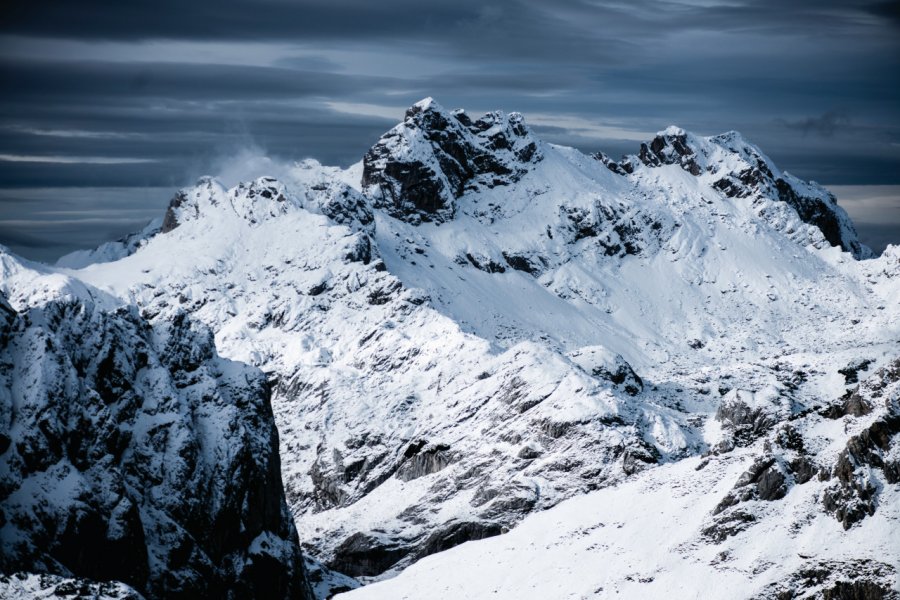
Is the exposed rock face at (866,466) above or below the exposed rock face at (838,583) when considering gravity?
above

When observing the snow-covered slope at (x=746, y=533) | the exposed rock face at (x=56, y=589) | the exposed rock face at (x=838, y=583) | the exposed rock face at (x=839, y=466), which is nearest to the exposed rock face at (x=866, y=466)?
the exposed rock face at (x=839, y=466)

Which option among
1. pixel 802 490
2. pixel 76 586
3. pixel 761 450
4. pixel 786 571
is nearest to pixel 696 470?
pixel 761 450

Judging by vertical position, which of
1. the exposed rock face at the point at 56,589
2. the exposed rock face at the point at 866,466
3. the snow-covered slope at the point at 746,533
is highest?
the exposed rock face at the point at 866,466

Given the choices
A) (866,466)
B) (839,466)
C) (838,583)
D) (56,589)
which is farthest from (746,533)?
(56,589)

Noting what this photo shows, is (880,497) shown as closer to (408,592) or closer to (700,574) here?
(700,574)

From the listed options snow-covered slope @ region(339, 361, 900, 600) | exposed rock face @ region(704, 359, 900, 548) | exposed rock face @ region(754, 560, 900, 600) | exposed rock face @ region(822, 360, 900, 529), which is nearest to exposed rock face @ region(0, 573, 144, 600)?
snow-covered slope @ region(339, 361, 900, 600)

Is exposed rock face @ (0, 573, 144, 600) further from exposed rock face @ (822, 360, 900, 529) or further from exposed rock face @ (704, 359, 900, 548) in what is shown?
exposed rock face @ (822, 360, 900, 529)

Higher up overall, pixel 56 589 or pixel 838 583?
pixel 838 583

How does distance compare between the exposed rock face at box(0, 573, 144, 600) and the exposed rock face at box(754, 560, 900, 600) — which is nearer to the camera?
the exposed rock face at box(754, 560, 900, 600)

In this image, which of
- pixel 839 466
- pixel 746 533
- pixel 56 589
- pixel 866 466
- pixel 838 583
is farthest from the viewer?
pixel 56 589

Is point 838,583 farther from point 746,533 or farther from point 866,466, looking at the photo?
point 746,533

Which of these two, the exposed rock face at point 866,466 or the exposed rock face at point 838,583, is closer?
the exposed rock face at point 838,583

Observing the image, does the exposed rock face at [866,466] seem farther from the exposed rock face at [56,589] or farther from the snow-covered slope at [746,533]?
the exposed rock face at [56,589]

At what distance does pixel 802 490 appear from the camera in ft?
575
